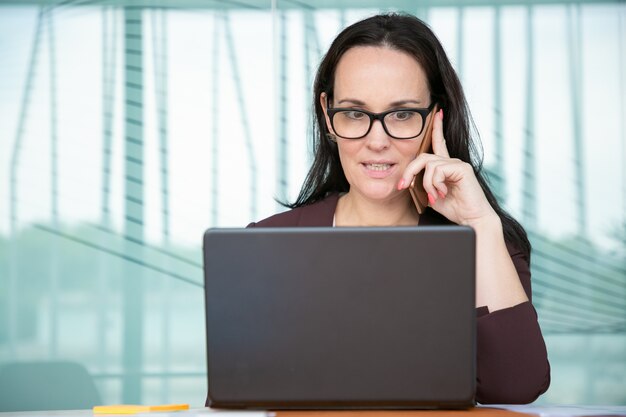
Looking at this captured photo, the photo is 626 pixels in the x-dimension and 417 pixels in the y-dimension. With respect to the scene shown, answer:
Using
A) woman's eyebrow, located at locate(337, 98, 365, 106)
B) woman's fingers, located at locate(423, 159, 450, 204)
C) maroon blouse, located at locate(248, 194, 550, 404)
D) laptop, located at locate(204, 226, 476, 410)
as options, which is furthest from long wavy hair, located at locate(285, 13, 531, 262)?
laptop, located at locate(204, 226, 476, 410)

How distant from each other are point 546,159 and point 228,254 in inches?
125

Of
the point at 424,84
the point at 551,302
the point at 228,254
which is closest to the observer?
the point at 228,254

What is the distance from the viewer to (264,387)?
1300 mm

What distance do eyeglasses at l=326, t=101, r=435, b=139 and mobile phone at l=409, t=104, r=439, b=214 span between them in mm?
93

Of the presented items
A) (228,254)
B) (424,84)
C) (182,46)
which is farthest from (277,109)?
(228,254)

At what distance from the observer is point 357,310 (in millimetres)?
1279

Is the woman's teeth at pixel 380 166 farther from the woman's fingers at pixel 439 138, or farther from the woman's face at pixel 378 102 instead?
the woman's fingers at pixel 439 138

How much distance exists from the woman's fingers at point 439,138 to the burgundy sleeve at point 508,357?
56 cm

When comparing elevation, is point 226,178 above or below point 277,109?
below

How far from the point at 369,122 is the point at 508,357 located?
668mm

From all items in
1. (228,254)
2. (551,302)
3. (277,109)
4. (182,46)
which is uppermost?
(182,46)

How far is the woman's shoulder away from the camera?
2.34 meters

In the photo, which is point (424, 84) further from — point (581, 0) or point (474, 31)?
point (581, 0)

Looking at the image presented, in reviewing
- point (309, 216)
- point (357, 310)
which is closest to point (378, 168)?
point (309, 216)
